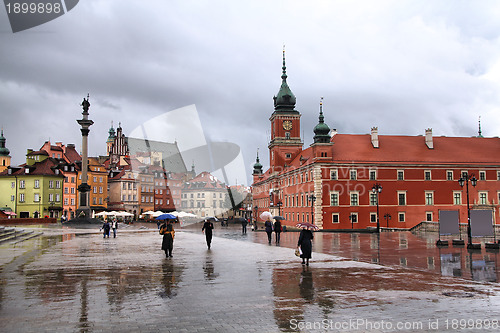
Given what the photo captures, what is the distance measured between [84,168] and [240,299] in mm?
57501

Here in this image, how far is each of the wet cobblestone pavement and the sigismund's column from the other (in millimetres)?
45985

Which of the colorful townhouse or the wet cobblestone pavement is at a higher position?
the colorful townhouse

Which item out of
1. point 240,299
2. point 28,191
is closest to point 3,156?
point 28,191

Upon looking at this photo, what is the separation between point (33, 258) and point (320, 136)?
48.4 metres

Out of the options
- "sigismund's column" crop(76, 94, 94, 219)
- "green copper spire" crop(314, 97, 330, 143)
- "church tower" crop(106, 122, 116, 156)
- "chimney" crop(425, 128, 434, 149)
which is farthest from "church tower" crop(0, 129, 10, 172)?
"chimney" crop(425, 128, 434, 149)

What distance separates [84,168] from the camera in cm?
6297

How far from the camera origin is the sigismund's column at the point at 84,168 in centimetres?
6097

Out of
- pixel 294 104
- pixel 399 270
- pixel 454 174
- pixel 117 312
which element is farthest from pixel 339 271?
pixel 294 104

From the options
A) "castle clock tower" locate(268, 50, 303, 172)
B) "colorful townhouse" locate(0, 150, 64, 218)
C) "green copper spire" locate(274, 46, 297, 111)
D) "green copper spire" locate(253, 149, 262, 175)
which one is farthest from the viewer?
"green copper spire" locate(253, 149, 262, 175)

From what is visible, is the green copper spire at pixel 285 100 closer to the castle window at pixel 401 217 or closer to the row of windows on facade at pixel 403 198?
the row of windows on facade at pixel 403 198

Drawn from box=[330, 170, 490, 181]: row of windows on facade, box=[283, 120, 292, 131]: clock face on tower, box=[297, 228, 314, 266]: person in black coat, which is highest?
box=[283, 120, 292, 131]: clock face on tower

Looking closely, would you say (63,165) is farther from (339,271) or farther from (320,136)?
(339,271)

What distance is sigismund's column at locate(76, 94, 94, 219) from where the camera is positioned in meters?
61.0

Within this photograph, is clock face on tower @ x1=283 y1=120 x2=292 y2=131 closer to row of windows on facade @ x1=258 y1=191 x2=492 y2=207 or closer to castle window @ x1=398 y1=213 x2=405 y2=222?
row of windows on facade @ x1=258 y1=191 x2=492 y2=207
